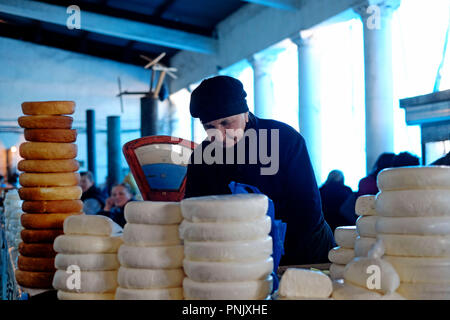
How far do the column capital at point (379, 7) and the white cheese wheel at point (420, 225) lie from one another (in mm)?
6434

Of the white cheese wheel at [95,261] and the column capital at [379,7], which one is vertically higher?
the column capital at [379,7]

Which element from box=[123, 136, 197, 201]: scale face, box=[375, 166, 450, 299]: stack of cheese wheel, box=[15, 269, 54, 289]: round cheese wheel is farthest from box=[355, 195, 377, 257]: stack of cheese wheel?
box=[123, 136, 197, 201]: scale face

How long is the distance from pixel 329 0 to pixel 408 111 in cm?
379

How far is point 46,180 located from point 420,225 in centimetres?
132

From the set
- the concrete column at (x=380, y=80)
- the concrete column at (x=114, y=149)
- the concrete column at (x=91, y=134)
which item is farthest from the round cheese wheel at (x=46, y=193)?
the concrete column at (x=91, y=134)

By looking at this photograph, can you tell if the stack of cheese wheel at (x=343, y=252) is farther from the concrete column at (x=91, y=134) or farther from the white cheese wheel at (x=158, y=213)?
the concrete column at (x=91, y=134)

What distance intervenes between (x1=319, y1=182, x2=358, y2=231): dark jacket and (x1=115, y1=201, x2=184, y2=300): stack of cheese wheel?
11.4ft

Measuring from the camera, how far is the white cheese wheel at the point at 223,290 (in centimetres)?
92

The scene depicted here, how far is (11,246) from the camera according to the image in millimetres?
2713

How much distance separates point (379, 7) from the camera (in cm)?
696

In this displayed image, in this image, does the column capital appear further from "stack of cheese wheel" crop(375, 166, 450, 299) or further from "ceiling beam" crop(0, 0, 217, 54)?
"stack of cheese wheel" crop(375, 166, 450, 299)

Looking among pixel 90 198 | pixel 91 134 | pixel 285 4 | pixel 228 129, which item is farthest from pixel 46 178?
pixel 91 134

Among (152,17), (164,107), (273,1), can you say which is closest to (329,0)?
(273,1)

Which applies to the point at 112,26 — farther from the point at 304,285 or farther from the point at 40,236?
the point at 304,285
